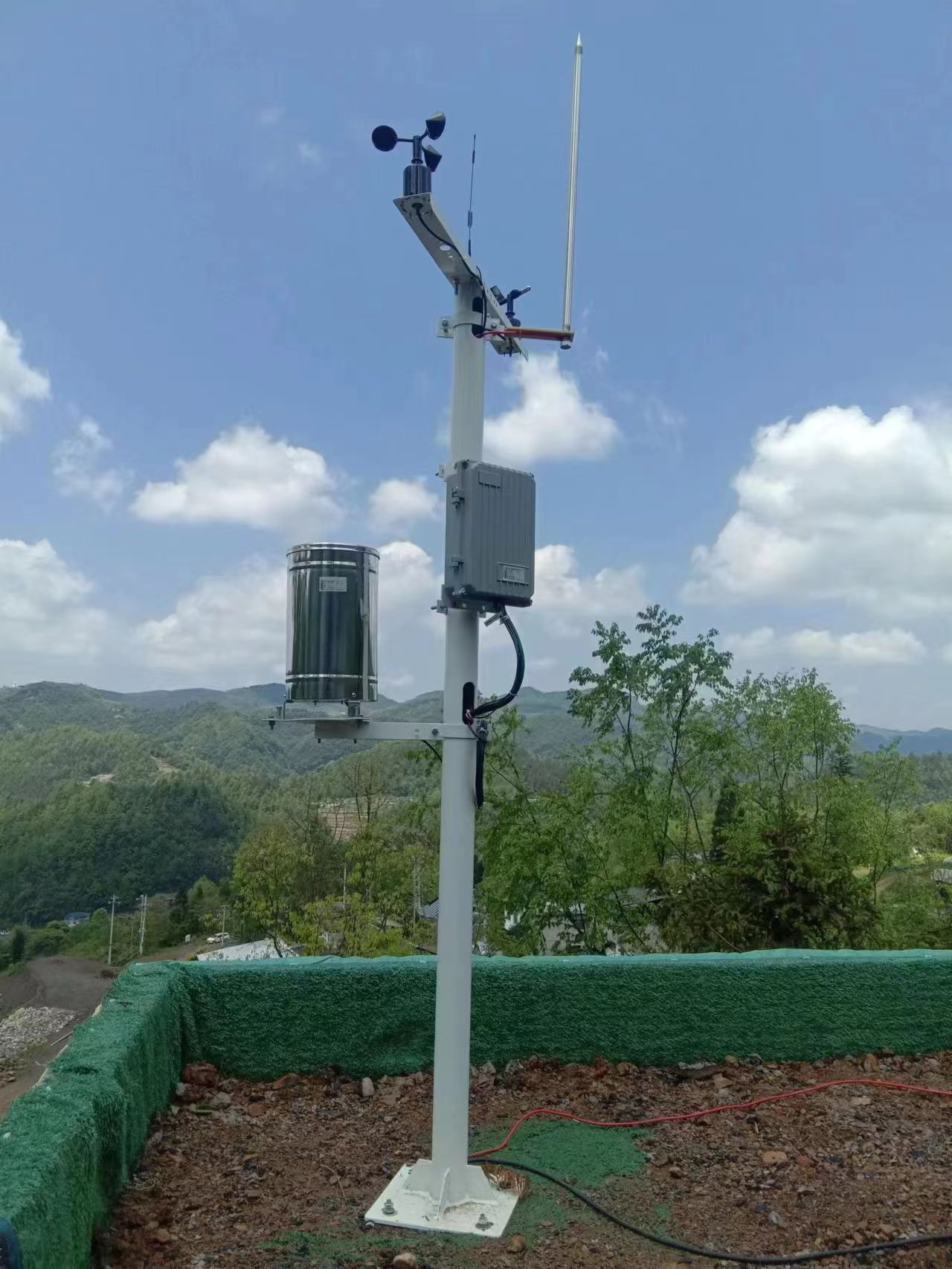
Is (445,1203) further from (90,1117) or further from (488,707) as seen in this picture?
(488,707)

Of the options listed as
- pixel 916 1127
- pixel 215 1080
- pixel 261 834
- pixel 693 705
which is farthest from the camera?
pixel 261 834

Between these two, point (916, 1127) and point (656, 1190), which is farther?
point (916, 1127)

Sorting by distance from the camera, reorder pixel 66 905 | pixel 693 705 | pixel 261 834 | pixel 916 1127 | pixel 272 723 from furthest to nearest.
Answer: pixel 66 905, pixel 261 834, pixel 693 705, pixel 916 1127, pixel 272 723

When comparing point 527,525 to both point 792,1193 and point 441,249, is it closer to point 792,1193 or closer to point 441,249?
point 441,249

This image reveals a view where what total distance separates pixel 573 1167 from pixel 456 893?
107cm

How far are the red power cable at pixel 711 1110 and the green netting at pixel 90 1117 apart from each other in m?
1.18

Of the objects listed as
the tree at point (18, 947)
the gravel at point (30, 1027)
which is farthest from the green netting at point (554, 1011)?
the tree at point (18, 947)

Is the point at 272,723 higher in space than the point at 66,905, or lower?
higher

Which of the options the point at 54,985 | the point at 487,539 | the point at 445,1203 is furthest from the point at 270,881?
the point at 54,985

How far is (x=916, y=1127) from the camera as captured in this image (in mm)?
3350

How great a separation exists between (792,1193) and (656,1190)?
0.41 meters

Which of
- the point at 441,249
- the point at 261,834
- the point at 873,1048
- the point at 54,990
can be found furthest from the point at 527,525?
the point at 54,990

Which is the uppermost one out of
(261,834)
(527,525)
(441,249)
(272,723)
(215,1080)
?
(441,249)

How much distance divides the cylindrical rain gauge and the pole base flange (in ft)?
4.77
